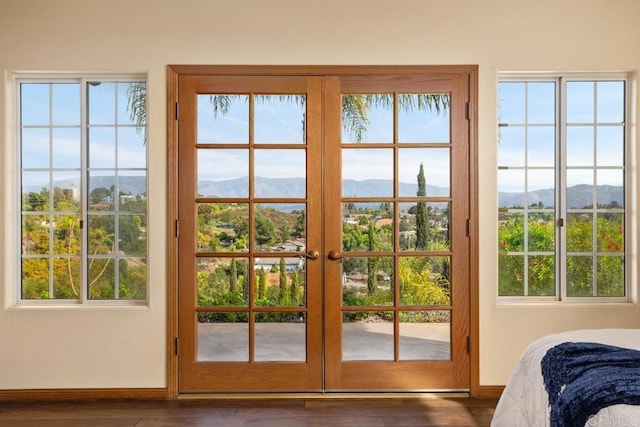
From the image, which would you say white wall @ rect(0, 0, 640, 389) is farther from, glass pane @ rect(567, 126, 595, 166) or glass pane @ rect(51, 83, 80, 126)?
glass pane @ rect(567, 126, 595, 166)

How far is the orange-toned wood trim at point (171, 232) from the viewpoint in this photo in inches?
127

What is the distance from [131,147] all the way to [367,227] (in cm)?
163

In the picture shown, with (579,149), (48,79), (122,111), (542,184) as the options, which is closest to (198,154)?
(122,111)

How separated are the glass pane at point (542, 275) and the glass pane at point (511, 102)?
92 centimetres

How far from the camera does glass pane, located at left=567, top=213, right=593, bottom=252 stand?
3.37 metres

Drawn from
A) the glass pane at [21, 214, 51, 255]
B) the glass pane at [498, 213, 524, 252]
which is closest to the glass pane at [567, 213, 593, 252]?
the glass pane at [498, 213, 524, 252]

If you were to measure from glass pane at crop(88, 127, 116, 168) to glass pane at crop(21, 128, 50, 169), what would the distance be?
0.38 ft

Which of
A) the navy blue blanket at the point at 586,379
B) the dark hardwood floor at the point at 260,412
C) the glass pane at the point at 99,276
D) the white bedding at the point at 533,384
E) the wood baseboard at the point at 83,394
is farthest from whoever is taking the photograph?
the glass pane at the point at 99,276

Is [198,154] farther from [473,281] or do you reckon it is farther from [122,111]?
[473,281]

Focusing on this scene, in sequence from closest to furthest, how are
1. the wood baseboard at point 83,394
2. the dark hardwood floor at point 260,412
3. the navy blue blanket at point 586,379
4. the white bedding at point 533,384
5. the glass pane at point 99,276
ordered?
1. the navy blue blanket at point 586,379
2. the white bedding at point 533,384
3. the dark hardwood floor at point 260,412
4. the wood baseboard at point 83,394
5. the glass pane at point 99,276

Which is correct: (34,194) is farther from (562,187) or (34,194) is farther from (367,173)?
(562,187)

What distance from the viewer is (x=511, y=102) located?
3389mm

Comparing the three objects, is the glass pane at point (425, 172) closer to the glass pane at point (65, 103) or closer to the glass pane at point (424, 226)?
the glass pane at point (424, 226)

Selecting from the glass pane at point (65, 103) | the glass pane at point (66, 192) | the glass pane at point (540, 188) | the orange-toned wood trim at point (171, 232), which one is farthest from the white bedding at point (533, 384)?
the glass pane at point (65, 103)
